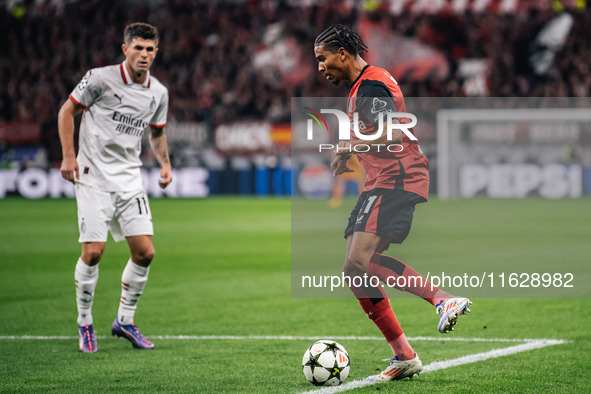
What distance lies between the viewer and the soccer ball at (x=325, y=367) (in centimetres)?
480

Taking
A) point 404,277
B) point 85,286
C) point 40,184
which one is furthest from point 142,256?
point 40,184

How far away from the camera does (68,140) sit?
585cm

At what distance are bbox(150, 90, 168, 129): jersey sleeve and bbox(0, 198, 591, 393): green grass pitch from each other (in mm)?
1486

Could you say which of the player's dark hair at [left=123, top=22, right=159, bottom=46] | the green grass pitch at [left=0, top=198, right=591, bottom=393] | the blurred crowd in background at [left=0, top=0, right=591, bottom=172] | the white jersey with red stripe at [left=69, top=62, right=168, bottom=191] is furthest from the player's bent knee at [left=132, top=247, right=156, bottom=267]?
the blurred crowd in background at [left=0, top=0, right=591, bottom=172]

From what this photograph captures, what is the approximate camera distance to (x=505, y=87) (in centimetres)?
2891

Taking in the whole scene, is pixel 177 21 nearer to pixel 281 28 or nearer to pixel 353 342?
pixel 281 28

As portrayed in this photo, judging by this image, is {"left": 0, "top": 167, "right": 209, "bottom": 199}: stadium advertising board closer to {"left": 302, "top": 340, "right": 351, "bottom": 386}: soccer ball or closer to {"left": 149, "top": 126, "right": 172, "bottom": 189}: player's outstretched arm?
{"left": 149, "top": 126, "right": 172, "bottom": 189}: player's outstretched arm

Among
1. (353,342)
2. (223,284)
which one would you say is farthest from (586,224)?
(353,342)

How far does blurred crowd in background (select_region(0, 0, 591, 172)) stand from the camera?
1147 inches

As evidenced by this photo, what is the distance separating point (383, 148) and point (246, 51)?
2687 centimetres

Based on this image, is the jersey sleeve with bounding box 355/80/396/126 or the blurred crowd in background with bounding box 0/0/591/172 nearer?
the jersey sleeve with bounding box 355/80/396/126

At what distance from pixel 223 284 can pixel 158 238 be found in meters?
5.28

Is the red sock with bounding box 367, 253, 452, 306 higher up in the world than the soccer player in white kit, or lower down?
lower down

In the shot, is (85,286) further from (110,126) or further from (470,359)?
(470,359)
